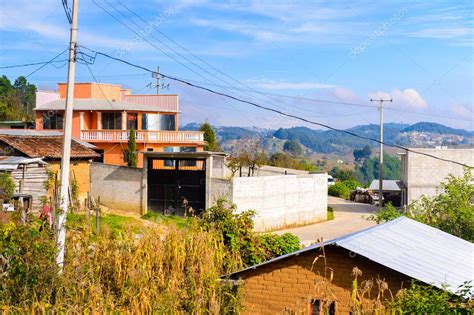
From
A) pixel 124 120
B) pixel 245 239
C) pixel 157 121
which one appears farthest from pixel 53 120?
pixel 245 239

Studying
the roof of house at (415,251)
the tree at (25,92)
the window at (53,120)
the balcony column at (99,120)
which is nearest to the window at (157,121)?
the balcony column at (99,120)

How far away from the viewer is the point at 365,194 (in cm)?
4988

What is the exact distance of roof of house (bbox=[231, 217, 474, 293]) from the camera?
1025 centimetres

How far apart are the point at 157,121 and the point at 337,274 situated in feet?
96.8

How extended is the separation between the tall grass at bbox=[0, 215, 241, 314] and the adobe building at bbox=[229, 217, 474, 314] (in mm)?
518

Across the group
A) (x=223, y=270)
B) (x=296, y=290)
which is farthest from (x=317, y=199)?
(x=296, y=290)

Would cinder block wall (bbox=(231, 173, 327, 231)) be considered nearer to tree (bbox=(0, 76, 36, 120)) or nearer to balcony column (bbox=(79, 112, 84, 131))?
balcony column (bbox=(79, 112, 84, 131))

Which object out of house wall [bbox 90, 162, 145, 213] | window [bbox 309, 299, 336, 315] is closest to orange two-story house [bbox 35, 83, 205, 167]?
house wall [bbox 90, 162, 145, 213]

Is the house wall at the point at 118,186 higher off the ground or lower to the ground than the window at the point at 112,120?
lower

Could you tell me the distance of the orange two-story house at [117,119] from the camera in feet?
120

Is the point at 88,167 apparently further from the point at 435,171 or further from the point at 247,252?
the point at 435,171

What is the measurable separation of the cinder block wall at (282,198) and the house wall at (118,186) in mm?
4433

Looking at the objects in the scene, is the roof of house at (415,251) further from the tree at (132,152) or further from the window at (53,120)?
the window at (53,120)

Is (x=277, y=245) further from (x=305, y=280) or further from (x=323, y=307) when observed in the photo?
(x=323, y=307)
